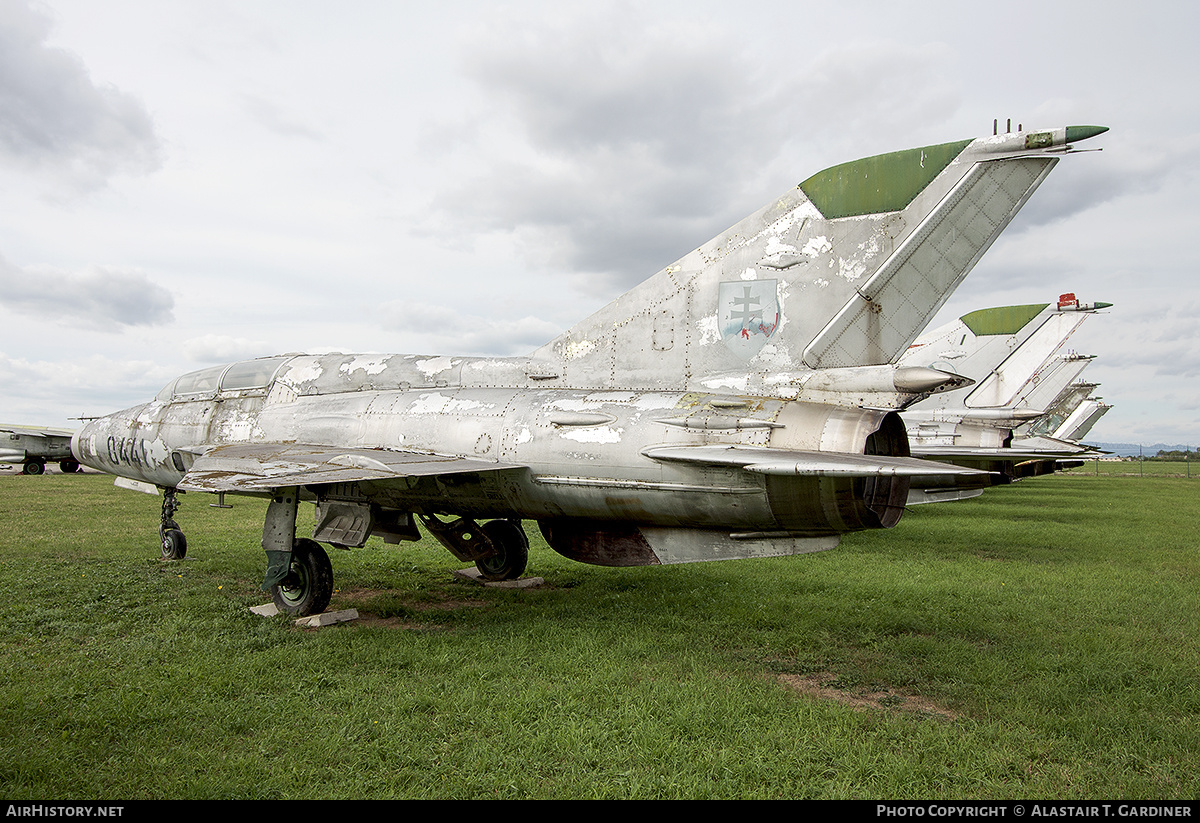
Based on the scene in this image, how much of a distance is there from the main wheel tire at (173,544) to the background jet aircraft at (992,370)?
1317 centimetres

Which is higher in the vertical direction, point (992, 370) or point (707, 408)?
point (992, 370)

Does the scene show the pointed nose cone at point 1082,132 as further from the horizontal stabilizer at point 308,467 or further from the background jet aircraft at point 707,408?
the horizontal stabilizer at point 308,467

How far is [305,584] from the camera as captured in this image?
7.23 meters

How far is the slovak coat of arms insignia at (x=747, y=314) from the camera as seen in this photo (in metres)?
6.31

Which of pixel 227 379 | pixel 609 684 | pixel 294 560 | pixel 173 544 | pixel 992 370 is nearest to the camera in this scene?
pixel 609 684

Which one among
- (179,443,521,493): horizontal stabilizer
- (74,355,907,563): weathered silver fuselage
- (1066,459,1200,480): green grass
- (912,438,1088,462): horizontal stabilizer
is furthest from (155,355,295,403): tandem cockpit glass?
(1066,459,1200,480): green grass

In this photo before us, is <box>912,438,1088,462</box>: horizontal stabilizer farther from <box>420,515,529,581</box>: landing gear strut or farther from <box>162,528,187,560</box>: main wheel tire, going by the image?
<box>162,528,187,560</box>: main wheel tire

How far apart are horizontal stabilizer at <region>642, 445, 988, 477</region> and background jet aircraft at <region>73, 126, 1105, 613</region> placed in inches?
0.8

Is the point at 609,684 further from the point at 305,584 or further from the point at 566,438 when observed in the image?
the point at 305,584

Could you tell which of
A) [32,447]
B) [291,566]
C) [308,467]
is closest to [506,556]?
[291,566]

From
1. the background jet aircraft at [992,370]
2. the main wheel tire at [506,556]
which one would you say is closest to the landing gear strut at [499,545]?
the main wheel tire at [506,556]

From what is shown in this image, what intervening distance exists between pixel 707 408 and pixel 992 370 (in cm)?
1373

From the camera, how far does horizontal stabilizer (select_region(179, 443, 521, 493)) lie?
5.99 metres
